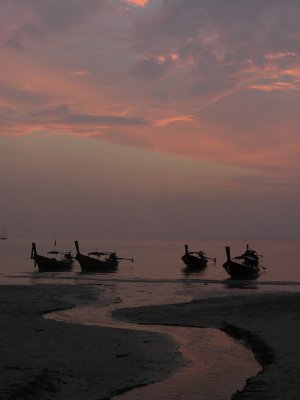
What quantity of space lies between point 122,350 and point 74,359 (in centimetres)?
198

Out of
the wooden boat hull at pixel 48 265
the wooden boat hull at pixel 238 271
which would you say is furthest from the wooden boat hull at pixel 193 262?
the wooden boat hull at pixel 238 271

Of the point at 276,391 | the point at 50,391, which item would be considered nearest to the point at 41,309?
the point at 50,391

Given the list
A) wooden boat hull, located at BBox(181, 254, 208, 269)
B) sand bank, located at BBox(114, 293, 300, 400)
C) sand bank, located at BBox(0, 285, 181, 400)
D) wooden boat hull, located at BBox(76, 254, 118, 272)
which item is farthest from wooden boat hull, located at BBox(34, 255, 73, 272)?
sand bank, located at BBox(0, 285, 181, 400)

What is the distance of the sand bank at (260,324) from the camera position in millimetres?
10641

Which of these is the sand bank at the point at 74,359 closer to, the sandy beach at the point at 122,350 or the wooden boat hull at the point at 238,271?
the sandy beach at the point at 122,350

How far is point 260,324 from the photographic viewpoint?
771 inches

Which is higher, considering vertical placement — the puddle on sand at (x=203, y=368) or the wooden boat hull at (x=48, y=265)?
the wooden boat hull at (x=48, y=265)

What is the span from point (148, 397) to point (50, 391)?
219 centimetres

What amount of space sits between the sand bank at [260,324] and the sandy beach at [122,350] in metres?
0.02

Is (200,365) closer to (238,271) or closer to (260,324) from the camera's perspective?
(260,324)

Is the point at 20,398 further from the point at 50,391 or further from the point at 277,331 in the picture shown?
the point at 277,331

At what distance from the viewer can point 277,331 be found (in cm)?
1767

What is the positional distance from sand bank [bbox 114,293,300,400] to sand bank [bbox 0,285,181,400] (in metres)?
2.80

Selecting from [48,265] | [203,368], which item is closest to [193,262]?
[48,265]
